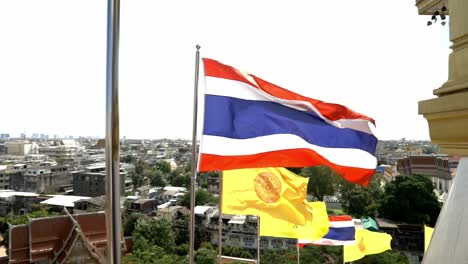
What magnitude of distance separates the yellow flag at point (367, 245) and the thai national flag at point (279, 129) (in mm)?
6012

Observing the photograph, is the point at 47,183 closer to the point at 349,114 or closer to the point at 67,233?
the point at 67,233

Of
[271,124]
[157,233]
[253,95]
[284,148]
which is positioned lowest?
[157,233]

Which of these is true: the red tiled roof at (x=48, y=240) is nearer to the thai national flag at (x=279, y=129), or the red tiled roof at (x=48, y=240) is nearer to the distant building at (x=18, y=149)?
the thai national flag at (x=279, y=129)

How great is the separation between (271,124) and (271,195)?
1207mm

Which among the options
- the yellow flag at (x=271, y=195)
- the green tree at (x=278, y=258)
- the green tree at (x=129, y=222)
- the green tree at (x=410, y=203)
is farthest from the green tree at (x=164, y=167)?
the yellow flag at (x=271, y=195)

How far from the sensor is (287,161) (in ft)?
14.0

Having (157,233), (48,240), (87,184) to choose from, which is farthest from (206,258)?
(87,184)

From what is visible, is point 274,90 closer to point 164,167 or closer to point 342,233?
point 342,233

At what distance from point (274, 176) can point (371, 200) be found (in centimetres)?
3305

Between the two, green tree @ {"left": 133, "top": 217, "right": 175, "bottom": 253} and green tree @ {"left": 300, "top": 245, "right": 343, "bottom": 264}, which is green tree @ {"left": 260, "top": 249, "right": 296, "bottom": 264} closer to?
green tree @ {"left": 300, "top": 245, "right": 343, "bottom": 264}

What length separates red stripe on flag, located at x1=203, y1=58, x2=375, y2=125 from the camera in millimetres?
4211

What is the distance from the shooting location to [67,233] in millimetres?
9719

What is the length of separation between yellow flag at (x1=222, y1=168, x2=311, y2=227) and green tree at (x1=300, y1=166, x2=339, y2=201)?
39.2 meters

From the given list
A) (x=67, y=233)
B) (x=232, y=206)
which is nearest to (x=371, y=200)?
(x=67, y=233)
